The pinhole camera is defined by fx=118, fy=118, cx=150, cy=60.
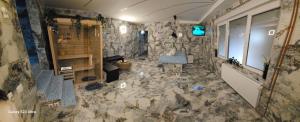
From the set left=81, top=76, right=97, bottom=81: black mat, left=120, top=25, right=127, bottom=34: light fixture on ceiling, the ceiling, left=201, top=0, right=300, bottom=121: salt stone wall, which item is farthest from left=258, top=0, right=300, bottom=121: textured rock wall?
left=120, top=25, right=127, bottom=34: light fixture on ceiling

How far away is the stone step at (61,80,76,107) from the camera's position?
252 cm

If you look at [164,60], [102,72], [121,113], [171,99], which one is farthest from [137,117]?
[164,60]

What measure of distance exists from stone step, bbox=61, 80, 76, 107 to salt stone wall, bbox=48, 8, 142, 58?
2.84 meters

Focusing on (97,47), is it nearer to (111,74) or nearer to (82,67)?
(82,67)

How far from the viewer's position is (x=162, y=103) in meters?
2.71

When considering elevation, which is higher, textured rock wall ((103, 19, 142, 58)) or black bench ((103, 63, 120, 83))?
textured rock wall ((103, 19, 142, 58))

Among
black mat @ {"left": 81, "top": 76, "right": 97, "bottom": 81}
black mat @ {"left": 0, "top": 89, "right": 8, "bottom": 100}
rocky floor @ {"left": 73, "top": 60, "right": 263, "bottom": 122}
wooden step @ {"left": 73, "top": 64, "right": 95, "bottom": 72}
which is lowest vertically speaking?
rocky floor @ {"left": 73, "top": 60, "right": 263, "bottom": 122}

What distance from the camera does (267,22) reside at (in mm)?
2422

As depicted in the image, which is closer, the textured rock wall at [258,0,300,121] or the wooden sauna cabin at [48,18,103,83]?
the textured rock wall at [258,0,300,121]

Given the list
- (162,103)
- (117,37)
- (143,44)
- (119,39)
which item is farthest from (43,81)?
(143,44)

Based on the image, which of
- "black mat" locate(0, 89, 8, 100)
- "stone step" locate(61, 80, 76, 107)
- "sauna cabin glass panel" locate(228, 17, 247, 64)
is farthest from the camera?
"sauna cabin glass panel" locate(228, 17, 247, 64)

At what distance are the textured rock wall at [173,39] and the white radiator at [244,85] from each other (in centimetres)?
323

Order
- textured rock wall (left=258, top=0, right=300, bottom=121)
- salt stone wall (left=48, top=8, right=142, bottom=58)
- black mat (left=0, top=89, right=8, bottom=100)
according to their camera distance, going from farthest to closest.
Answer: salt stone wall (left=48, top=8, right=142, bottom=58)
textured rock wall (left=258, top=0, right=300, bottom=121)
black mat (left=0, top=89, right=8, bottom=100)

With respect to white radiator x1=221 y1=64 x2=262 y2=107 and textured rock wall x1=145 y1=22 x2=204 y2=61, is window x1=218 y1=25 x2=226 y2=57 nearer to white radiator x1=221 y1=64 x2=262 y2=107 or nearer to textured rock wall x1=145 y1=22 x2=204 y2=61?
white radiator x1=221 y1=64 x2=262 y2=107
